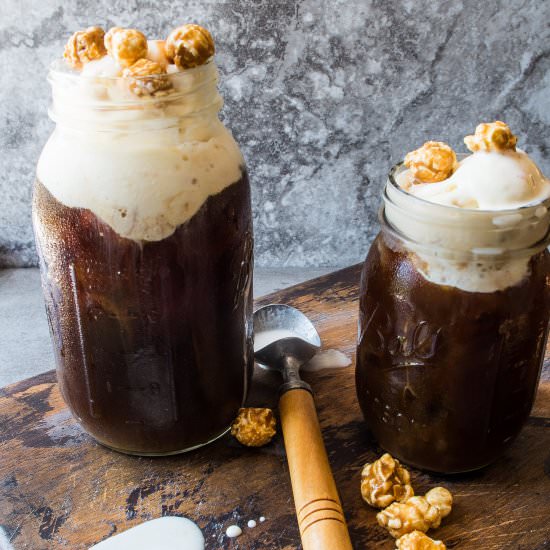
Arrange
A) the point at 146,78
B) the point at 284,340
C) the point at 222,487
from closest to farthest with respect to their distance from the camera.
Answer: the point at 146,78 → the point at 222,487 → the point at 284,340

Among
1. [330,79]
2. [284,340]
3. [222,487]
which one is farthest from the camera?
[330,79]

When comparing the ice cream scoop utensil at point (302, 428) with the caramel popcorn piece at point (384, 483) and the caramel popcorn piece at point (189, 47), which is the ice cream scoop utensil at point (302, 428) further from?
the caramel popcorn piece at point (189, 47)

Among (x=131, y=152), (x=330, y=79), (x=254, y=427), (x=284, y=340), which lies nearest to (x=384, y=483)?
(x=254, y=427)

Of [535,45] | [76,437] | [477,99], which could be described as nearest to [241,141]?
[477,99]

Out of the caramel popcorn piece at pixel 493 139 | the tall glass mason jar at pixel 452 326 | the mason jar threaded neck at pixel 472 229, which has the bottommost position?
the tall glass mason jar at pixel 452 326

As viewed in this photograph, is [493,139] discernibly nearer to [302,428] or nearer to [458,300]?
[458,300]

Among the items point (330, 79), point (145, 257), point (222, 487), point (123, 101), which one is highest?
point (123, 101)

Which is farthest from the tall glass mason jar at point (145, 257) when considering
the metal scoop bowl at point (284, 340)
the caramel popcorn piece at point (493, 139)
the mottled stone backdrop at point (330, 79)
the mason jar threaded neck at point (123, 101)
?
the mottled stone backdrop at point (330, 79)

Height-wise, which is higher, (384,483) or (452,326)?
(452,326)
